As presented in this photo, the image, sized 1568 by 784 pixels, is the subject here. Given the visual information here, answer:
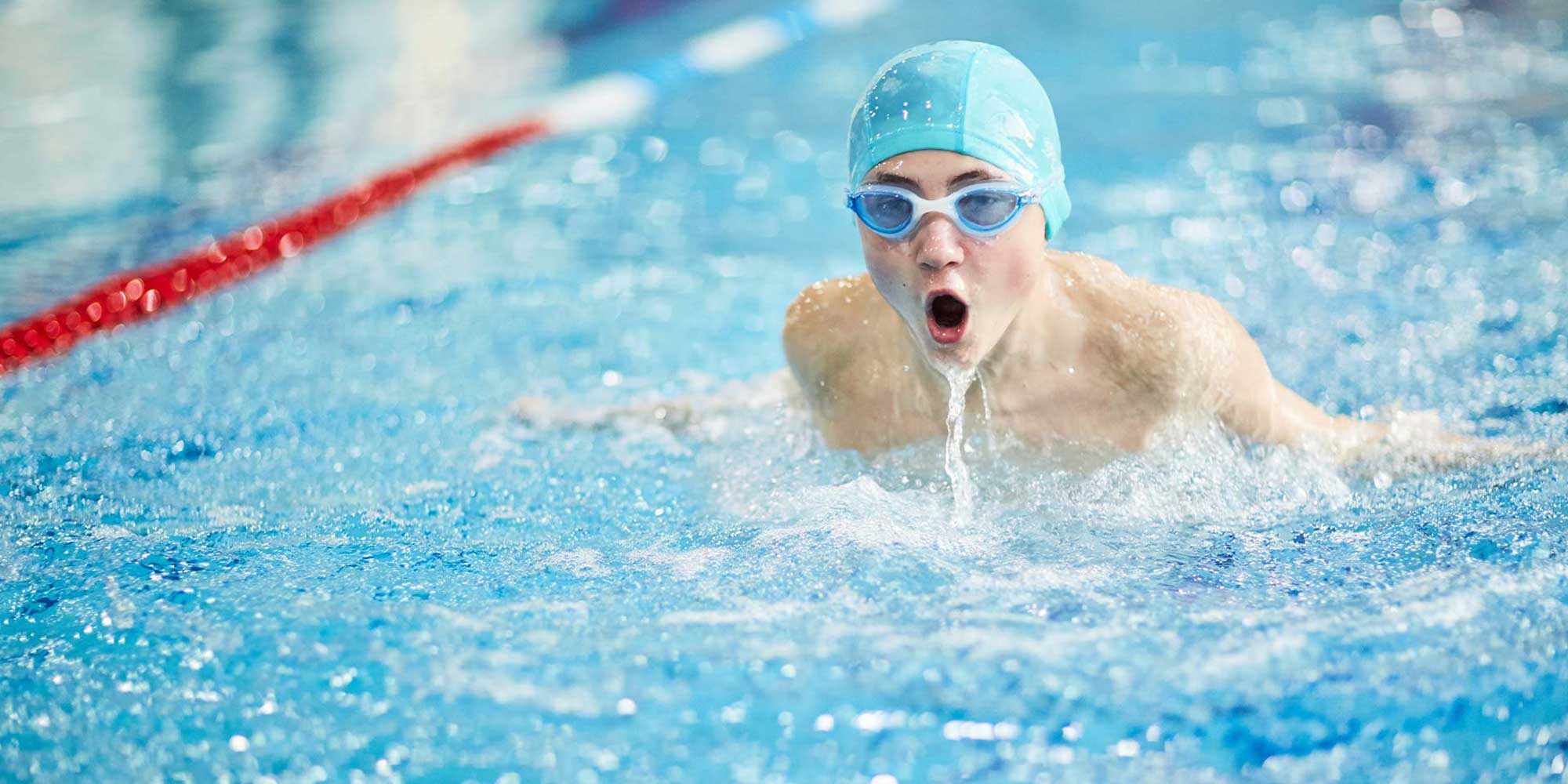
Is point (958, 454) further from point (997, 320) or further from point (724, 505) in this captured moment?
point (724, 505)

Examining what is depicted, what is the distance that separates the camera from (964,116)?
2.09 meters

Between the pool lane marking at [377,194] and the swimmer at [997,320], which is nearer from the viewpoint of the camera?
the swimmer at [997,320]

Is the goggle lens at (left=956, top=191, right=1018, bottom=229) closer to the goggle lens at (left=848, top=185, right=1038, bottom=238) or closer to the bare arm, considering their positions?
the goggle lens at (left=848, top=185, right=1038, bottom=238)

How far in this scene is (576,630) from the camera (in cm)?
204

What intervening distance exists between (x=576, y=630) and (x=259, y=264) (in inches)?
121

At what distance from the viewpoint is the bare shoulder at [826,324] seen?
2506mm

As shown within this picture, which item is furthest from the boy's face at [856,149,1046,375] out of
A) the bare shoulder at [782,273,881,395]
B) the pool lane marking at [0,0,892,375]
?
the pool lane marking at [0,0,892,375]

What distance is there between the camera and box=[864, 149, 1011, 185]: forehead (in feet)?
6.84

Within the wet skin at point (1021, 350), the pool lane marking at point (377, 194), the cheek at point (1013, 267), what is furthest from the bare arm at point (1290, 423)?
the pool lane marking at point (377, 194)

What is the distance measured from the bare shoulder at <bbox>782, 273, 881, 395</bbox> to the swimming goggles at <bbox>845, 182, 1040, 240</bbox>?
15.9 inches

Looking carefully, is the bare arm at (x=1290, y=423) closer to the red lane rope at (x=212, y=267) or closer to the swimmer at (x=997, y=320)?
the swimmer at (x=997, y=320)

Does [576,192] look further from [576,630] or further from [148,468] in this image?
[576,630]

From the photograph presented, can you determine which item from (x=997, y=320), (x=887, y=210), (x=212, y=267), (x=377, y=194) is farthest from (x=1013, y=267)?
(x=377, y=194)

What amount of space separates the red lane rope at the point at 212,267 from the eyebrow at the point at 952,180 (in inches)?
106
